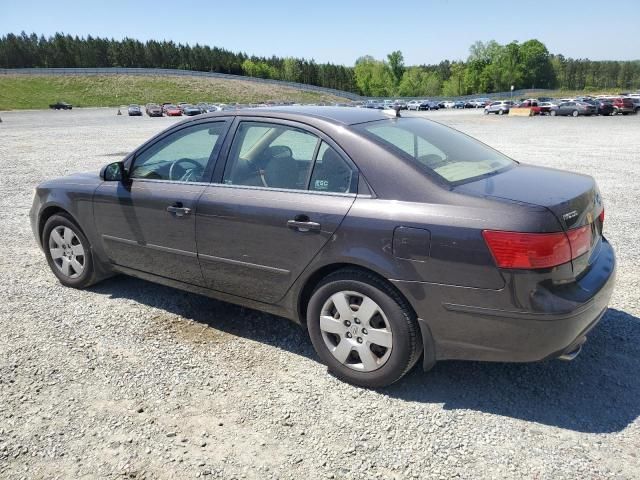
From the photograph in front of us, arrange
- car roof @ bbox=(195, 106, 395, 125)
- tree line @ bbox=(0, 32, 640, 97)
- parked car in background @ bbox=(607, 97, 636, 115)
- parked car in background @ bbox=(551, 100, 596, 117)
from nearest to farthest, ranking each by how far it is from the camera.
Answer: car roof @ bbox=(195, 106, 395, 125) → parked car in background @ bbox=(607, 97, 636, 115) → parked car in background @ bbox=(551, 100, 596, 117) → tree line @ bbox=(0, 32, 640, 97)

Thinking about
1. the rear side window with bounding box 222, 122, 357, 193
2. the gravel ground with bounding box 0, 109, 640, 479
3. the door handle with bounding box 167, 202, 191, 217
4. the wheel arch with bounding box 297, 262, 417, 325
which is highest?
the rear side window with bounding box 222, 122, 357, 193

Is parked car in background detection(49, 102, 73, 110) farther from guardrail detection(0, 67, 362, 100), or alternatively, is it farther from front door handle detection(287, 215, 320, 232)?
front door handle detection(287, 215, 320, 232)

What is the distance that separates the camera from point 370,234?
2.85 m

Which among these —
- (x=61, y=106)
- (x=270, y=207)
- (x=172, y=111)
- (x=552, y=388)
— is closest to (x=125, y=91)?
(x=61, y=106)

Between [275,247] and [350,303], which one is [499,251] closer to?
[350,303]

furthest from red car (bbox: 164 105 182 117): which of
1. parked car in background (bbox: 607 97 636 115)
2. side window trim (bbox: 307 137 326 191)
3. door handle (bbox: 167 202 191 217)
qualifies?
side window trim (bbox: 307 137 326 191)

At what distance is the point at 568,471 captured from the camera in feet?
7.88

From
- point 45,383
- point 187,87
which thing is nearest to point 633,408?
point 45,383

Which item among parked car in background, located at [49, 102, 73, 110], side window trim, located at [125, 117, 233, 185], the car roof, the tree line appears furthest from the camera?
the tree line

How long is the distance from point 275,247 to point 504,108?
51.7 m

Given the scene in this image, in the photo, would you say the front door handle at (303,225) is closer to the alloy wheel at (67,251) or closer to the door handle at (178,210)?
the door handle at (178,210)

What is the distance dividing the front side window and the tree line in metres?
124

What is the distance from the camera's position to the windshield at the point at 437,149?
3059 mm

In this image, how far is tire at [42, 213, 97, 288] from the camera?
182 inches
